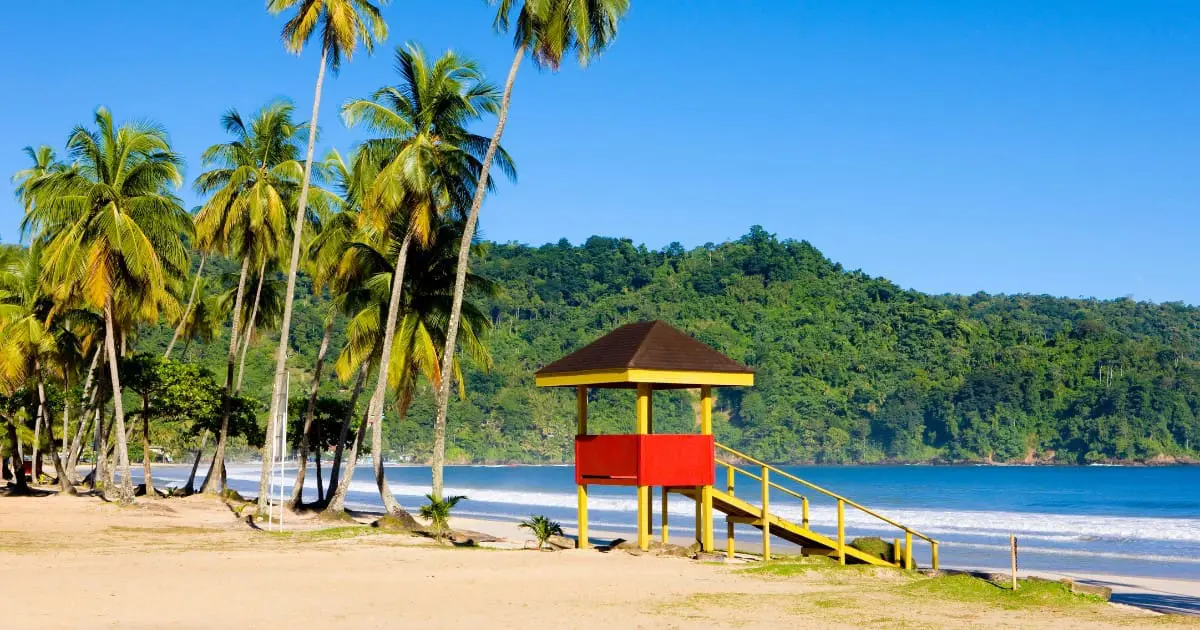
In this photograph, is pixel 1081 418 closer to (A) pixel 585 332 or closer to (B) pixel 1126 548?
(A) pixel 585 332

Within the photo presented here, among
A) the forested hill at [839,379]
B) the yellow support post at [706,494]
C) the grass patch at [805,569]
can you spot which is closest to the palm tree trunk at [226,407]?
the yellow support post at [706,494]

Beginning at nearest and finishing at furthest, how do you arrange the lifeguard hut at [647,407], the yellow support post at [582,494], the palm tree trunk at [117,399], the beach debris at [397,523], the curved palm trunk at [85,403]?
the lifeguard hut at [647,407], the yellow support post at [582,494], the beach debris at [397,523], the palm tree trunk at [117,399], the curved palm trunk at [85,403]

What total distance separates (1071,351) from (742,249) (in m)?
53.1

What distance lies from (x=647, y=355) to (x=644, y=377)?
581 millimetres

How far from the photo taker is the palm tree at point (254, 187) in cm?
3284

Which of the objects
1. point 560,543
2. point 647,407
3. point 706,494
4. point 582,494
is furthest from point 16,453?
point 706,494

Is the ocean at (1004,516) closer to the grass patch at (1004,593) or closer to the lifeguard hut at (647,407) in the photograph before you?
the lifeguard hut at (647,407)

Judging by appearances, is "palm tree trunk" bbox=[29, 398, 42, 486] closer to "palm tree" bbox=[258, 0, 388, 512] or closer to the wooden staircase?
"palm tree" bbox=[258, 0, 388, 512]

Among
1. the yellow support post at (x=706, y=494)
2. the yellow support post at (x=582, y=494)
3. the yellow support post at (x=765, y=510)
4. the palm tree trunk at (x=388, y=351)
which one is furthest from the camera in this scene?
the palm tree trunk at (x=388, y=351)

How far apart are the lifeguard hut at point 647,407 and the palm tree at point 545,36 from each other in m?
3.54

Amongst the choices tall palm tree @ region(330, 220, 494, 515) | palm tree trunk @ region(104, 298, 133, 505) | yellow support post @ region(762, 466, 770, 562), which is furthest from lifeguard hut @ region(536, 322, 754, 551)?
palm tree trunk @ region(104, 298, 133, 505)

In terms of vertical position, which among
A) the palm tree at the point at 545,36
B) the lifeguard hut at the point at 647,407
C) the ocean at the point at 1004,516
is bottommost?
the ocean at the point at 1004,516

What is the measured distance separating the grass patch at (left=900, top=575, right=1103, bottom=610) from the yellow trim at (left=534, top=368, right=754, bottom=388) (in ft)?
17.8

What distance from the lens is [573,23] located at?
25.1 metres
